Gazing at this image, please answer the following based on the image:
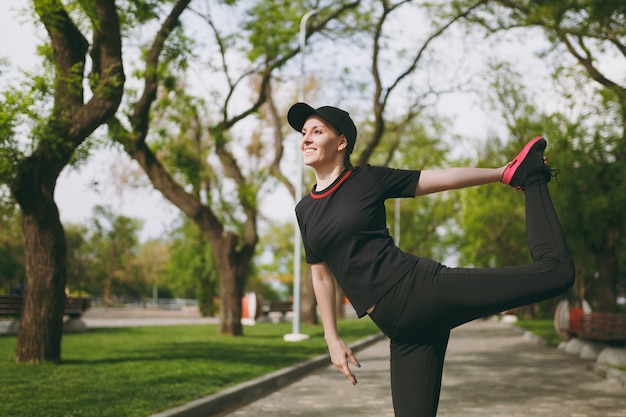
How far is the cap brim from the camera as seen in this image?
350cm

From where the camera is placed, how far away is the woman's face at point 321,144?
11.3 feet

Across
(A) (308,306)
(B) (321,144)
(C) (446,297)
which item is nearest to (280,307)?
(A) (308,306)

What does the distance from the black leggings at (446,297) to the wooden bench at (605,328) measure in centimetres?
1163

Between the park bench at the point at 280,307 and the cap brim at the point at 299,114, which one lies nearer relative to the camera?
the cap brim at the point at 299,114

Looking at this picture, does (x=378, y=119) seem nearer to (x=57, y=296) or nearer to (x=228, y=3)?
(x=228, y=3)

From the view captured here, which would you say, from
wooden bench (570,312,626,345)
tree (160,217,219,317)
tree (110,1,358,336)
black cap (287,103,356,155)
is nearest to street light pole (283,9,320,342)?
tree (110,1,358,336)

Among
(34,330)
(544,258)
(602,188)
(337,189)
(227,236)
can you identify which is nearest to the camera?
(544,258)

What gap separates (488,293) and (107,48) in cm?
905

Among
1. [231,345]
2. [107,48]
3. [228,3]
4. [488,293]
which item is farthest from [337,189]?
[228,3]

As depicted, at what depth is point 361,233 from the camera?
3207 mm

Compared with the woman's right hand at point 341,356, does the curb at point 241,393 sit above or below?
below

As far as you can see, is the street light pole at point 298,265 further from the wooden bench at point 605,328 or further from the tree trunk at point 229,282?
the wooden bench at point 605,328

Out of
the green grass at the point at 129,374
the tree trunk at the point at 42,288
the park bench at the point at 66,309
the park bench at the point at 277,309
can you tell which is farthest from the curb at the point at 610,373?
the park bench at the point at 277,309

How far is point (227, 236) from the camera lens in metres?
19.4
